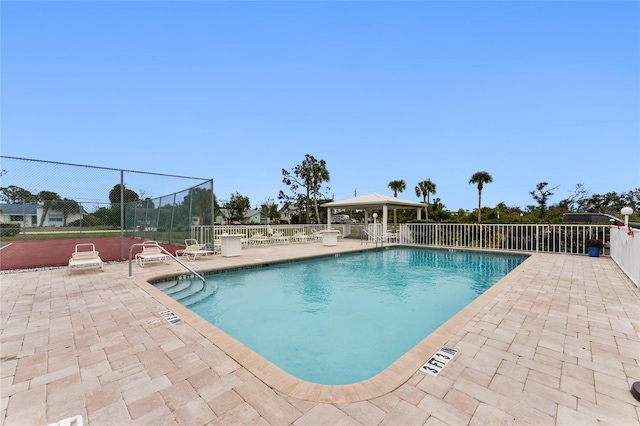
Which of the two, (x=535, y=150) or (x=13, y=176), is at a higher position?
(x=535, y=150)

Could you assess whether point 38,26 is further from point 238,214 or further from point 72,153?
point 238,214

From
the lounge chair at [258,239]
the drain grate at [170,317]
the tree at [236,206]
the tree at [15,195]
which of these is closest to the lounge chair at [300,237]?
the lounge chair at [258,239]

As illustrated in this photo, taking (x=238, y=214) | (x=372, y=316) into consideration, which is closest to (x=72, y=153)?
(x=372, y=316)

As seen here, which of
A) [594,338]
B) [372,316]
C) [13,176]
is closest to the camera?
[594,338]

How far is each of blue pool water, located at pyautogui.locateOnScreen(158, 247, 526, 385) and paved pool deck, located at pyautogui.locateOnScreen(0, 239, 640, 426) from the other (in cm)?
79

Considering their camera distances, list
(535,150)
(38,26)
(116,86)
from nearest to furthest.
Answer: (38,26) → (116,86) → (535,150)

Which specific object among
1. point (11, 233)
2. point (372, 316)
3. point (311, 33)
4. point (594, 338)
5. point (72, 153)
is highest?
point (311, 33)

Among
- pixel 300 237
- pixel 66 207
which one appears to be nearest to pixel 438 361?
pixel 66 207

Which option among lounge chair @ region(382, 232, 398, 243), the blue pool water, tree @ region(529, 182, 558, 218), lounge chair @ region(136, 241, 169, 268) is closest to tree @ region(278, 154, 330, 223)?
lounge chair @ region(382, 232, 398, 243)

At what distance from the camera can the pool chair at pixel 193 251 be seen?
8.77m

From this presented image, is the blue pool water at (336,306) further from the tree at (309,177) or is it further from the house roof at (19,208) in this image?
the tree at (309,177)

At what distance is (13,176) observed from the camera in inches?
260

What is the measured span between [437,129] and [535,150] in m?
7.99

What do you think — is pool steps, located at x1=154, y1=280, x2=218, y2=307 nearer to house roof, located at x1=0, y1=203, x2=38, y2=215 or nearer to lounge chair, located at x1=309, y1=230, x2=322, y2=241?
house roof, located at x1=0, y1=203, x2=38, y2=215
